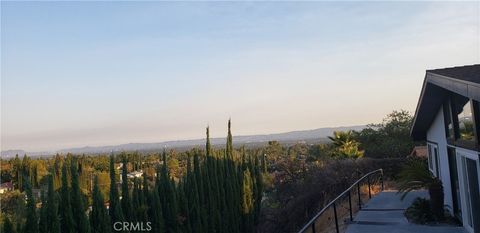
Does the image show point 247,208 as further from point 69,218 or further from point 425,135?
point 69,218

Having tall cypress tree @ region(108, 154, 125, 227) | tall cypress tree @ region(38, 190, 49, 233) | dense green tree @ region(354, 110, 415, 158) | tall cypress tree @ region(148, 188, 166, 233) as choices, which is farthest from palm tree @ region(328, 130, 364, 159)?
tall cypress tree @ region(38, 190, 49, 233)

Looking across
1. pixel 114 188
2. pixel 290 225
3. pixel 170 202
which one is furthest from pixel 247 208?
pixel 114 188

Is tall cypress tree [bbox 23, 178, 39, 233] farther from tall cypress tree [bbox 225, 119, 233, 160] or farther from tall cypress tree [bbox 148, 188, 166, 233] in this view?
tall cypress tree [bbox 225, 119, 233, 160]

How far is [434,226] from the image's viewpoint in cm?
1075

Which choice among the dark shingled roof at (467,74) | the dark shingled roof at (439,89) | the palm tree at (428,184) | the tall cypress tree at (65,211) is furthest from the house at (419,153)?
the tall cypress tree at (65,211)

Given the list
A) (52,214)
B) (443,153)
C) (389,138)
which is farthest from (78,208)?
(389,138)

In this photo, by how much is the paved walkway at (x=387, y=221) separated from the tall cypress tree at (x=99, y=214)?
819 cm

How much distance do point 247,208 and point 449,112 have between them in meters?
16.4

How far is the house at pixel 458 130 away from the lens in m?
7.76

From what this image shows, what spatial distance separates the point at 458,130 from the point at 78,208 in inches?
450

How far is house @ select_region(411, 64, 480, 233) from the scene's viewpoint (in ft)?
25.4

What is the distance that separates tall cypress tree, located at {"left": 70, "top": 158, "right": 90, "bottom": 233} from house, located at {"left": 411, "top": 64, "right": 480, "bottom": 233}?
10948 mm

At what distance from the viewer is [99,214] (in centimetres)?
1409

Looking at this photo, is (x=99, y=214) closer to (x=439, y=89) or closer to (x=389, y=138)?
(x=439, y=89)
